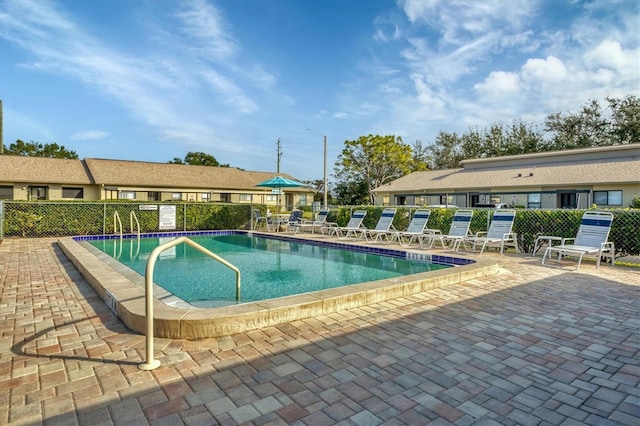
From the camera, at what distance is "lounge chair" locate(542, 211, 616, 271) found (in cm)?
724

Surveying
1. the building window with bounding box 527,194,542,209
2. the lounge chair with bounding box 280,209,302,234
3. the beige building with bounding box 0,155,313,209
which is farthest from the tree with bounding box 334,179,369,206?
the lounge chair with bounding box 280,209,302,234

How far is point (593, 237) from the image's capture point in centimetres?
768

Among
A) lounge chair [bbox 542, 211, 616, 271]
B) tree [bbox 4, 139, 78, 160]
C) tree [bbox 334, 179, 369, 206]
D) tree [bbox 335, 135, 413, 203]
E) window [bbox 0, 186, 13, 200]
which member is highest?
tree [bbox 4, 139, 78, 160]

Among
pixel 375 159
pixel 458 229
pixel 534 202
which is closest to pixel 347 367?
pixel 458 229

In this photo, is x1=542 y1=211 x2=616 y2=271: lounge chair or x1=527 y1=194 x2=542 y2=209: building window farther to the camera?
x1=527 y1=194 x2=542 y2=209: building window

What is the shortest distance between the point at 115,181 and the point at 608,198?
30375 mm

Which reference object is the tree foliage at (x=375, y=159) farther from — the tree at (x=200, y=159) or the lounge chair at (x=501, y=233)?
the lounge chair at (x=501, y=233)

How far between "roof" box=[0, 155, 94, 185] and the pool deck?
913 inches

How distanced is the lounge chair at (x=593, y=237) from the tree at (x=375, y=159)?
2661cm

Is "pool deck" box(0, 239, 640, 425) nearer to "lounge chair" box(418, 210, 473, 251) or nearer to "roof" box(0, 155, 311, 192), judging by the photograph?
"lounge chair" box(418, 210, 473, 251)

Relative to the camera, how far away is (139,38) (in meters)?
11.7

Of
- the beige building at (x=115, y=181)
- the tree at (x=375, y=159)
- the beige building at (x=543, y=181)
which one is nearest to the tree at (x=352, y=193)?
the tree at (x=375, y=159)

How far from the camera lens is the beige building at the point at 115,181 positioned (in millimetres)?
23094

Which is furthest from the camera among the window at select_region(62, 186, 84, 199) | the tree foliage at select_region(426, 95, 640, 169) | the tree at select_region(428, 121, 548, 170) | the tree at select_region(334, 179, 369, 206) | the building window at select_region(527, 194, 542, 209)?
the tree at select_region(334, 179, 369, 206)
